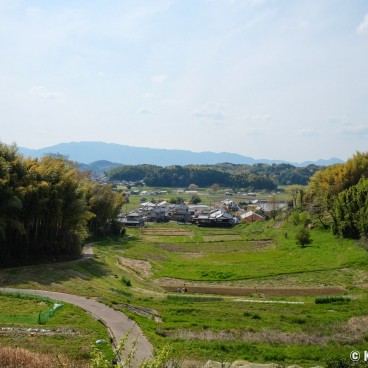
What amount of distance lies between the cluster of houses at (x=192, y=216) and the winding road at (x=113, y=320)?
251 feet

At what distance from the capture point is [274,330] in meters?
20.6

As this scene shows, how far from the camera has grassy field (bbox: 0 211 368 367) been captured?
1822cm

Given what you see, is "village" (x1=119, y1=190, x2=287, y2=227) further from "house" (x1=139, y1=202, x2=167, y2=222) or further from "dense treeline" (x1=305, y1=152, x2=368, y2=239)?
"dense treeline" (x1=305, y1=152, x2=368, y2=239)

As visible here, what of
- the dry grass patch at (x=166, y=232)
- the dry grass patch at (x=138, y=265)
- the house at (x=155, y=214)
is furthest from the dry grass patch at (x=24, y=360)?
the house at (x=155, y=214)

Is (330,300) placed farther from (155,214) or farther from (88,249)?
(155,214)

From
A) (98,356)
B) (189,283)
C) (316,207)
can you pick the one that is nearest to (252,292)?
(189,283)

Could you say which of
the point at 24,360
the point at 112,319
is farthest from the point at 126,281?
the point at 24,360

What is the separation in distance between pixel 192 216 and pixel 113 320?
3828 inches

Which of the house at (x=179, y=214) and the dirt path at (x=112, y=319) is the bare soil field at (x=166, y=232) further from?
the dirt path at (x=112, y=319)

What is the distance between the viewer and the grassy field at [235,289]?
59.8 feet

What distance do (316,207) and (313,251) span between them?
2333 cm

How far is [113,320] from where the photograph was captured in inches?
794

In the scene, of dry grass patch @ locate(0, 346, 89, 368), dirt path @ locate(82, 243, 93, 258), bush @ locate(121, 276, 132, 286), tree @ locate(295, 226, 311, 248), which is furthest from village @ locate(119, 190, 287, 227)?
dry grass patch @ locate(0, 346, 89, 368)

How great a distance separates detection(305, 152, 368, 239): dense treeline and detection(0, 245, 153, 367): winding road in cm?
3825
